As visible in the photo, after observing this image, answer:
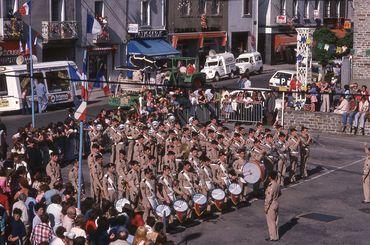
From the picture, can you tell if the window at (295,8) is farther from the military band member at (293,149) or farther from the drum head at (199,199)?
the drum head at (199,199)

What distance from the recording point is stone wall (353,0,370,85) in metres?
39.3

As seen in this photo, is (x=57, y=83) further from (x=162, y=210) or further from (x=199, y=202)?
(x=162, y=210)

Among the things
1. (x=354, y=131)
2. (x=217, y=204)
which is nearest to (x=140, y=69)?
(x=354, y=131)


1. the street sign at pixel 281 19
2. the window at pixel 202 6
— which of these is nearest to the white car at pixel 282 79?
the window at pixel 202 6

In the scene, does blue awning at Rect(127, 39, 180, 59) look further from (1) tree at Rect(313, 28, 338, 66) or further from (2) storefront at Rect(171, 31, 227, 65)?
(1) tree at Rect(313, 28, 338, 66)

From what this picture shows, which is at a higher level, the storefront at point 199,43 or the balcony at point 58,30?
the balcony at point 58,30

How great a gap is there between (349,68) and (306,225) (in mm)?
21050

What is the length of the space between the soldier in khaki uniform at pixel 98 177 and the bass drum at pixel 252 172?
408 cm

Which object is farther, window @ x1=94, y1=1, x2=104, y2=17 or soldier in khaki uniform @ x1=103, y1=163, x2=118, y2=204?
window @ x1=94, y1=1, x2=104, y2=17

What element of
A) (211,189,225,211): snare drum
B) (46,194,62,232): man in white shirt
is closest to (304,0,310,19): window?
(211,189,225,211): snare drum

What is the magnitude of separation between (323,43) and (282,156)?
27.0 metres

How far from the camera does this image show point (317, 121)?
35.0 metres

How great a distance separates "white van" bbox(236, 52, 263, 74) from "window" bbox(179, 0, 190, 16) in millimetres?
4993

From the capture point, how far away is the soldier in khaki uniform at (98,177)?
20875mm
